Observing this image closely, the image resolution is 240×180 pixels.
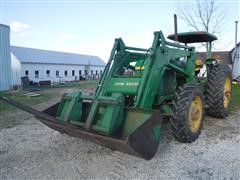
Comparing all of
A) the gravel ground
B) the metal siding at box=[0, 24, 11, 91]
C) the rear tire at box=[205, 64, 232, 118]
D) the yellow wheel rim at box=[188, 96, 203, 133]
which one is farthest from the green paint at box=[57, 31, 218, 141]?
the metal siding at box=[0, 24, 11, 91]

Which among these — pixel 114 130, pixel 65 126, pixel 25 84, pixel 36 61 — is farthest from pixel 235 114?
pixel 36 61

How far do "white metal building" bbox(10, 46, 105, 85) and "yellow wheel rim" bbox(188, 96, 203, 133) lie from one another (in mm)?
24420

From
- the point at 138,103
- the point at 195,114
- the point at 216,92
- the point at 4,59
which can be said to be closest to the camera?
the point at 138,103

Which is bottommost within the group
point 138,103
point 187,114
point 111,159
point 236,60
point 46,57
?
point 111,159

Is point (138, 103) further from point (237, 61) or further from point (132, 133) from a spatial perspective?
point (237, 61)

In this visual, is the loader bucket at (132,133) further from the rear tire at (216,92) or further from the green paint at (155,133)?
the rear tire at (216,92)

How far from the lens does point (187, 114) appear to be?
14.9ft

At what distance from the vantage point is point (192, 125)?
4969 millimetres

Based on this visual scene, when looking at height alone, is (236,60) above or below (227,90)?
above

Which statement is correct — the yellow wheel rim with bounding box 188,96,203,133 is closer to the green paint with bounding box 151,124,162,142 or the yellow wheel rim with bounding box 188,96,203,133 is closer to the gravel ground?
the gravel ground

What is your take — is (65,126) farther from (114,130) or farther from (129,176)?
(129,176)

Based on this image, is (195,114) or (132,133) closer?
(132,133)

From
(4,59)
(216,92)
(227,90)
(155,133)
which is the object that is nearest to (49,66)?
(4,59)

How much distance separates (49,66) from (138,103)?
30.7 meters
